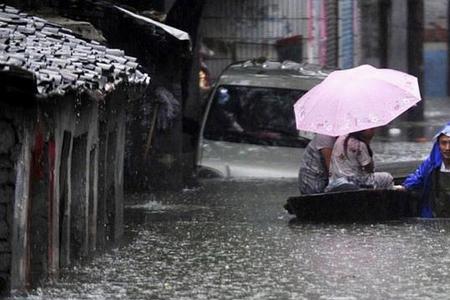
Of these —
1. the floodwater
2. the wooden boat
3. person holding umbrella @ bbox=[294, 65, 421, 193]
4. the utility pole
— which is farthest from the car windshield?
the utility pole

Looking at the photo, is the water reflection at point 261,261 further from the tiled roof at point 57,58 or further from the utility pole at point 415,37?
the utility pole at point 415,37

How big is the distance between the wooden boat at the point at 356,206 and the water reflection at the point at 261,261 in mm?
128

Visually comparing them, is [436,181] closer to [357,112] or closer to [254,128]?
[357,112]

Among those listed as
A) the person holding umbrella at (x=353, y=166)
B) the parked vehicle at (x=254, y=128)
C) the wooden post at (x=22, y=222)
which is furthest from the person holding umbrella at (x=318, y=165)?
the wooden post at (x=22, y=222)

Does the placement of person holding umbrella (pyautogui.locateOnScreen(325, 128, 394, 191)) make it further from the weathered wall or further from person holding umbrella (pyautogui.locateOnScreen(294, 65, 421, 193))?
the weathered wall

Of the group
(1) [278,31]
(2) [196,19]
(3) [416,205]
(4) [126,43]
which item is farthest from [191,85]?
(3) [416,205]

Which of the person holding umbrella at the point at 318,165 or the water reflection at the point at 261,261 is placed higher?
the person holding umbrella at the point at 318,165

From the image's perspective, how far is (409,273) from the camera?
10164mm

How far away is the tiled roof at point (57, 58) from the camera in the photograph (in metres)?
8.89

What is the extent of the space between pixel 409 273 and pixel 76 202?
3152mm

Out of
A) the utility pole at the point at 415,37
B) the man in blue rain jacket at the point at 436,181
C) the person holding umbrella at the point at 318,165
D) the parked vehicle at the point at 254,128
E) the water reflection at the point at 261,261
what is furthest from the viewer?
the utility pole at the point at 415,37

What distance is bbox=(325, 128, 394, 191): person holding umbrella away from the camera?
1280 centimetres

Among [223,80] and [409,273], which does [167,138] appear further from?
[409,273]

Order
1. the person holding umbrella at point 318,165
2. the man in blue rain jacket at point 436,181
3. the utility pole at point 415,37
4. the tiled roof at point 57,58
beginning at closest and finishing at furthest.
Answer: the tiled roof at point 57,58 → the man in blue rain jacket at point 436,181 → the person holding umbrella at point 318,165 → the utility pole at point 415,37
